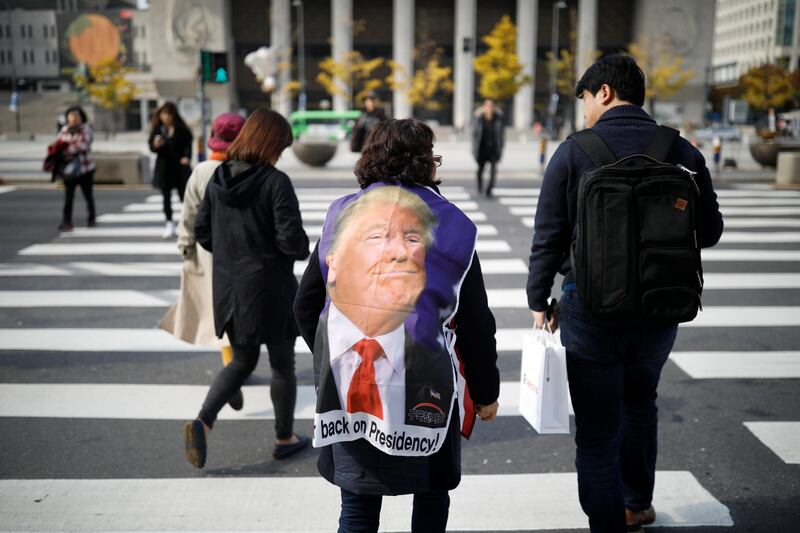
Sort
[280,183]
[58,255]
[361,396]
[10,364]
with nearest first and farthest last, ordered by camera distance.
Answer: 1. [361,396]
2. [280,183]
3. [10,364]
4. [58,255]

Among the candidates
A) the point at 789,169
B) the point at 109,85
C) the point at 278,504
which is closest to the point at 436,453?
the point at 278,504

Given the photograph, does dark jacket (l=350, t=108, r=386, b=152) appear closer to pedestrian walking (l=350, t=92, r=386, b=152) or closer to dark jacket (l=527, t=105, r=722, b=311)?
pedestrian walking (l=350, t=92, r=386, b=152)

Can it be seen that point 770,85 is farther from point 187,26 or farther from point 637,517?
point 637,517

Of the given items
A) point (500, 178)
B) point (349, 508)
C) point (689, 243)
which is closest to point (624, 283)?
point (689, 243)

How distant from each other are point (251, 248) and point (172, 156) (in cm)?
719

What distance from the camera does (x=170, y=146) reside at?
1061cm

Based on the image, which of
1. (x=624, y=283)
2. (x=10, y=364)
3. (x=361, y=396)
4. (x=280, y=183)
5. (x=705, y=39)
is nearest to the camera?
(x=361, y=396)

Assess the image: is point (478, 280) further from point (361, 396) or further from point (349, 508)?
point (349, 508)

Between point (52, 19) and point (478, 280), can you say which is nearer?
point (478, 280)

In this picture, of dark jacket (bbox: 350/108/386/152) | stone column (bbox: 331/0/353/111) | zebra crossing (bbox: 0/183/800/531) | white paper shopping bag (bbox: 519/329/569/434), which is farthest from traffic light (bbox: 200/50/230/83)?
stone column (bbox: 331/0/353/111)

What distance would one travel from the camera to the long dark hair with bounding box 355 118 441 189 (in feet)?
8.20

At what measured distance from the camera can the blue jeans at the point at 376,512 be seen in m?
2.52

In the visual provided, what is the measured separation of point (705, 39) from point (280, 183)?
236 feet

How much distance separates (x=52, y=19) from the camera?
99.6m
